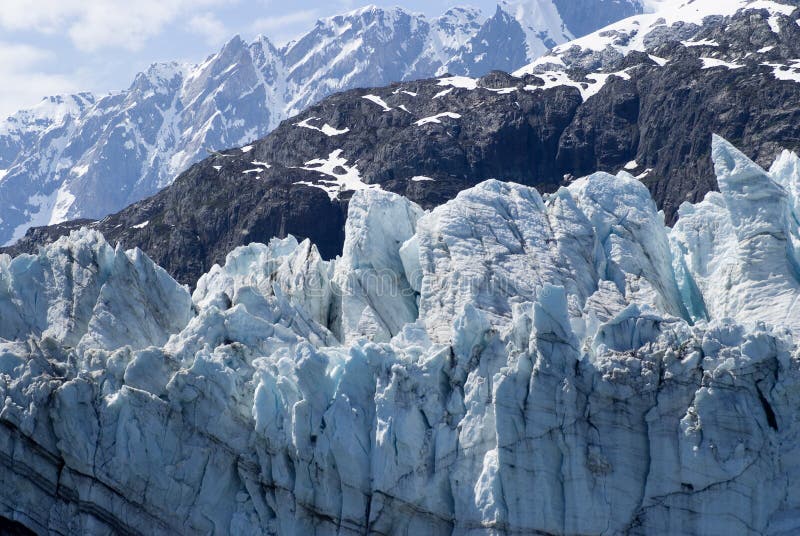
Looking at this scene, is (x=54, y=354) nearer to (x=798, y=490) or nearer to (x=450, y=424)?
(x=450, y=424)

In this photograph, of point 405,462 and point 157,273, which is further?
point 157,273

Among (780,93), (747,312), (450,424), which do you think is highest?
(780,93)

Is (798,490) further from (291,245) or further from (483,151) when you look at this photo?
(483,151)

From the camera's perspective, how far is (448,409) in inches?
1699

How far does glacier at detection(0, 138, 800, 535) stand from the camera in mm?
39969

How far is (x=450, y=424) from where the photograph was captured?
4288 cm

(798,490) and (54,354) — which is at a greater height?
(54,354)

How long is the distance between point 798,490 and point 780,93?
14700cm

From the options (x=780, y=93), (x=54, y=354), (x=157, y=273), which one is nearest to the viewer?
(x=54, y=354)

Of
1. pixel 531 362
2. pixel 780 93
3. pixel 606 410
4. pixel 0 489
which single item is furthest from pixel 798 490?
pixel 780 93

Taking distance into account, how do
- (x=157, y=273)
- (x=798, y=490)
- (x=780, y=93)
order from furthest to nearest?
(x=780, y=93), (x=157, y=273), (x=798, y=490)

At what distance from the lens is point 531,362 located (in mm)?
41812

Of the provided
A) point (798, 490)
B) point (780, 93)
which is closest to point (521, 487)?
point (798, 490)

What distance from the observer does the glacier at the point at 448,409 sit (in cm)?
3997
